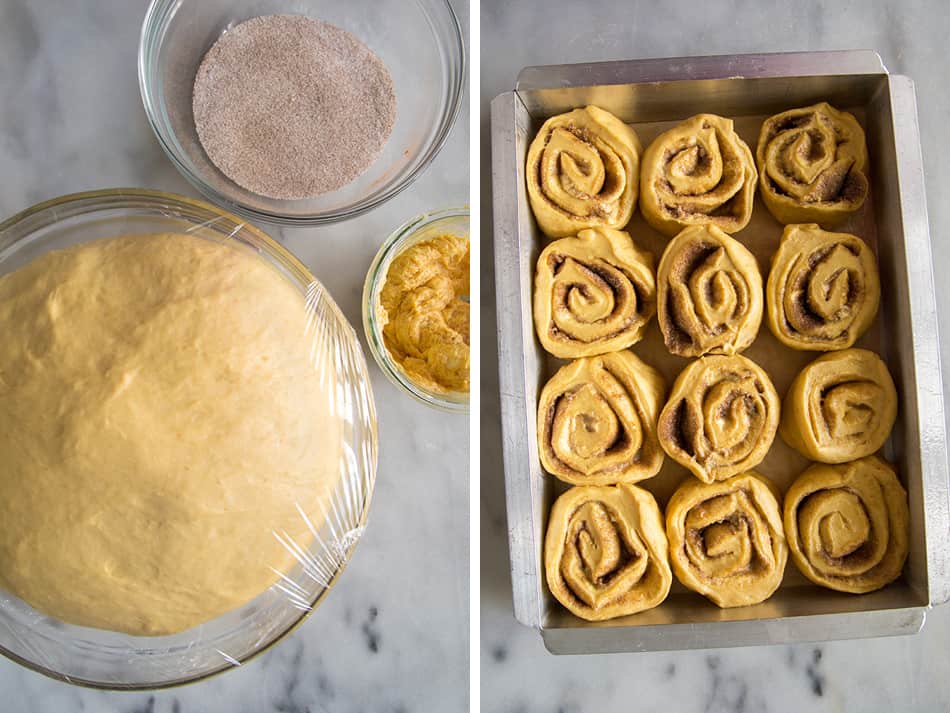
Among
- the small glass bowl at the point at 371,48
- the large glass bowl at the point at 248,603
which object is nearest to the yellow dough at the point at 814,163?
the small glass bowl at the point at 371,48

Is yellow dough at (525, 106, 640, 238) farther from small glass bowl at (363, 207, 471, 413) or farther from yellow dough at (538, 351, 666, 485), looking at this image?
small glass bowl at (363, 207, 471, 413)

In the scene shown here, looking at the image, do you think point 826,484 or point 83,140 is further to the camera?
point 826,484

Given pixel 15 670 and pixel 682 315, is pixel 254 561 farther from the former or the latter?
pixel 682 315

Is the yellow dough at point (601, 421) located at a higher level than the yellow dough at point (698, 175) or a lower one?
lower

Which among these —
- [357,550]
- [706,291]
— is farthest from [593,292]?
[357,550]

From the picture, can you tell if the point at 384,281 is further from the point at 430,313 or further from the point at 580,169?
the point at 580,169

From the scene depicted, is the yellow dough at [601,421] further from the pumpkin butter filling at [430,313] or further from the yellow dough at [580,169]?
the pumpkin butter filling at [430,313]

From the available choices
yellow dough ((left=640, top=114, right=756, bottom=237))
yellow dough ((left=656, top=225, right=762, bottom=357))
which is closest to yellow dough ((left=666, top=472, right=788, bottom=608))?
yellow dough ((left=656, top=225, right=762, bottom=357))

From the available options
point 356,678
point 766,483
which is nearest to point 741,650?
point 766,483
